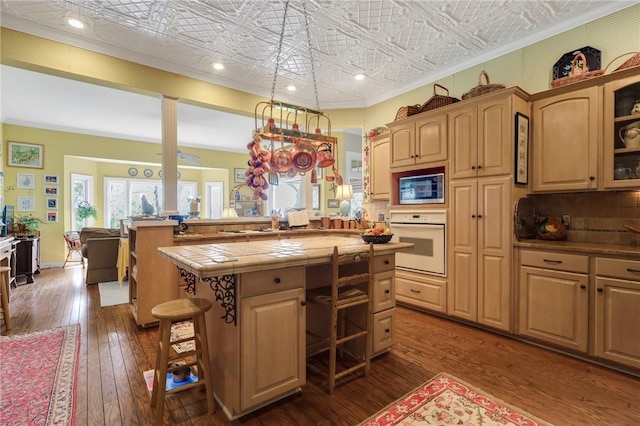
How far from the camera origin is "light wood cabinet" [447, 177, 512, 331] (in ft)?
9.16

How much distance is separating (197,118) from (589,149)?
597 cm

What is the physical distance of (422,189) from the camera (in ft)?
11.5

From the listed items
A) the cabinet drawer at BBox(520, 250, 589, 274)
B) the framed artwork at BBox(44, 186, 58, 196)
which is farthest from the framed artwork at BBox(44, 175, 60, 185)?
the cabinet drawer at BBox(520, 250, 589, 274)

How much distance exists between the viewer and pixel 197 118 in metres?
5.99

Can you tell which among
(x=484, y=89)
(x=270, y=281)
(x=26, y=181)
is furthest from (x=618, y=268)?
(x=26, y=181)

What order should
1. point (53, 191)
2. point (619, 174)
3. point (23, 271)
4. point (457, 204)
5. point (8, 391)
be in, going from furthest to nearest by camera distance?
point (53, 191)
point (23, 271)
point (457, 204)
point (619, 174)
point (8, 391)

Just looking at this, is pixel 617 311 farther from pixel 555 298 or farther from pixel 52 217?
pixel 52 217

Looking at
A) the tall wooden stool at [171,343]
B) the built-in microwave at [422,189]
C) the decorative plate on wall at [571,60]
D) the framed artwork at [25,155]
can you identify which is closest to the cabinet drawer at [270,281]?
the tall wooden stool at [171,343]

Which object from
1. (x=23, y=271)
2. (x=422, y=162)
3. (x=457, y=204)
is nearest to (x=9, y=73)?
(x=23, y=271)

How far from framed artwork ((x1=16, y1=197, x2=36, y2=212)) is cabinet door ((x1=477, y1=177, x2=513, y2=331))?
8076 millimetres

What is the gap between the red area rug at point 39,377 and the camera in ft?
5.84

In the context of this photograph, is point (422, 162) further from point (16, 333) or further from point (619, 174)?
point (16, 333)

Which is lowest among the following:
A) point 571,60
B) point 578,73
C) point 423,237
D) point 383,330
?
point 383,330

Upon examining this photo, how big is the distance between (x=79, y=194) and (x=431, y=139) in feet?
27.8
